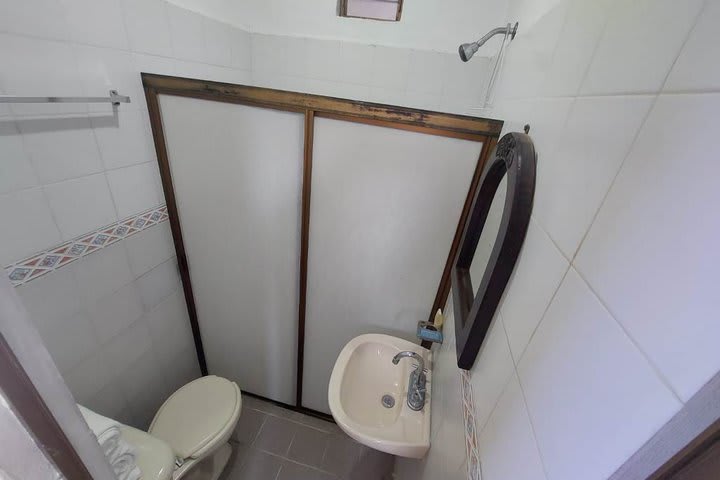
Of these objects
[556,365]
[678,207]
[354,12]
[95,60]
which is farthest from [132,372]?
[354,12]

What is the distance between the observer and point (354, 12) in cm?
155

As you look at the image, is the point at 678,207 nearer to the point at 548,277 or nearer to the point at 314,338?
the point at 548,277

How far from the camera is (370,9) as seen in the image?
1546 mm

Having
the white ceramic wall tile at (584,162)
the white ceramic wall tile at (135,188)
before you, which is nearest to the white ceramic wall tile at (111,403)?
the white ceramic wall tile at (135,188)

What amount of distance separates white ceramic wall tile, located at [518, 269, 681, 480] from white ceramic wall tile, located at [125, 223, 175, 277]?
1.40m

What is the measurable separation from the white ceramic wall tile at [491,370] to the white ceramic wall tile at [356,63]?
5.17 ft

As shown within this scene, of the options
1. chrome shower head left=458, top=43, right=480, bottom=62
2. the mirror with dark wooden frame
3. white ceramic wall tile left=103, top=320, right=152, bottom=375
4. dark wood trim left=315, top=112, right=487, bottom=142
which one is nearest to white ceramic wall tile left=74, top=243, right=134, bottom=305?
white ceramic wall tile left=103, top=320, right=152, bottom=375

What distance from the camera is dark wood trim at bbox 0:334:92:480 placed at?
0.94 ft

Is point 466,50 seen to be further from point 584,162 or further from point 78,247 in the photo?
point 78,247

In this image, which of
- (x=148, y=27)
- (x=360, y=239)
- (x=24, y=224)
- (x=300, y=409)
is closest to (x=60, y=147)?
(x=24, y=224)

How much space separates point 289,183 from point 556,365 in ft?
3.23

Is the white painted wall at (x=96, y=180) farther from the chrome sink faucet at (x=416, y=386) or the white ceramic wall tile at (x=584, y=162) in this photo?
the white ceramic wall tile at (x=584, y=162)

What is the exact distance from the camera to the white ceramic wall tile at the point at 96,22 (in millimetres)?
824

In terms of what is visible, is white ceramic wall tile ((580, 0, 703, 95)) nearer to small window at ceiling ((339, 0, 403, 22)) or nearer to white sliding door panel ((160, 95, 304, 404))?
white sliding door panel ((160, 95, 304, 404))
